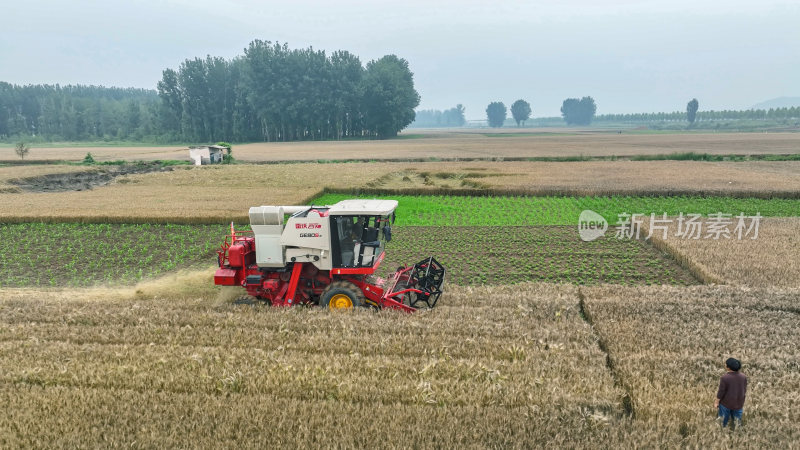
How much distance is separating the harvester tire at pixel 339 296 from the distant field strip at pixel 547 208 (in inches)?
564

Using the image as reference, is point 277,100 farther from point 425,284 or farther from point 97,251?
point 425,284

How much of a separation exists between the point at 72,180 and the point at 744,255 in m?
51.4

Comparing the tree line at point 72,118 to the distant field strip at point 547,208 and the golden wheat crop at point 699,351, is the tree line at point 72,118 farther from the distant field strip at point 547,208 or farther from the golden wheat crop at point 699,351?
the golden wheat crop at point 699,351

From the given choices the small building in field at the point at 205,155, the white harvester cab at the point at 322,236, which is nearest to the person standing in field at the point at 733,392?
the white harvester cab at the point at 322,236

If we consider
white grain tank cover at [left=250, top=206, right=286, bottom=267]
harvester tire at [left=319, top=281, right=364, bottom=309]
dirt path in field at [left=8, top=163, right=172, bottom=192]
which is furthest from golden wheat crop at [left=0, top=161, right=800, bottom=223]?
harvester tire at [left=319, top=281, right=364, bottom=309]

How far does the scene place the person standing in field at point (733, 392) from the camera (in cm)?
709

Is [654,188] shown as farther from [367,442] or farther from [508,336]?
[367,442]

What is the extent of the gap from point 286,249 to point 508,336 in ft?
19.2

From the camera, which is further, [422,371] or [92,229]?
[92,229]

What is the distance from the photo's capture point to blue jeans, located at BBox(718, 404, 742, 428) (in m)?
7.34

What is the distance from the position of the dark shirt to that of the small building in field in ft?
195

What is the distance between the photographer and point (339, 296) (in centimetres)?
1242

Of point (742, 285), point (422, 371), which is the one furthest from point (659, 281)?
point (422, 371)

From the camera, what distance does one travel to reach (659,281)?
16953 mm
